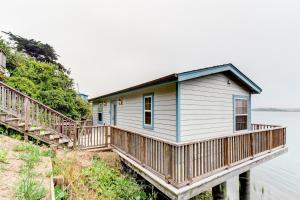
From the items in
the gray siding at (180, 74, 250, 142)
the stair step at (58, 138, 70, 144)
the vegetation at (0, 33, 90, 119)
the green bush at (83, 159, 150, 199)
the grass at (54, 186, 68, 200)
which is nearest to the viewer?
the grass at (54, 186, 68, 200)

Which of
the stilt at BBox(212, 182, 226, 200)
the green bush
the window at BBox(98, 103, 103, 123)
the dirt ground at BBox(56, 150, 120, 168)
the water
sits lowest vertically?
the water

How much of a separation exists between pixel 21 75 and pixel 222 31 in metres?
20.3

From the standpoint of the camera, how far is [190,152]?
4.64 m

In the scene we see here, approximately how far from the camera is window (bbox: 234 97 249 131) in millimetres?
8859

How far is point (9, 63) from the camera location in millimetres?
16641

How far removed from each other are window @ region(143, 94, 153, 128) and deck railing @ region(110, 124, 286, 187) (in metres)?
1.38

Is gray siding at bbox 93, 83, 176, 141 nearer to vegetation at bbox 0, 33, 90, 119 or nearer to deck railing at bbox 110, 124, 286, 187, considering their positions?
deck railing at bbox 110, 124, 286, 187

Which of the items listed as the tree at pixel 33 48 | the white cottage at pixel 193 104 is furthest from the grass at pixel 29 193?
the tree at pixel 33 48

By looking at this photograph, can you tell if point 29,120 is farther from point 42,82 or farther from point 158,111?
point 42,82

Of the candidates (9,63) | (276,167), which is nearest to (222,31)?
(276,167)

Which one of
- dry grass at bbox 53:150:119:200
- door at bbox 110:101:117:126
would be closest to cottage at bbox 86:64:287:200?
dry grass at bbox 53:150:119:200

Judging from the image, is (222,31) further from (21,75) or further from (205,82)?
(21,75)

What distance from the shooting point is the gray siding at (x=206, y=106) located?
6.64 metres

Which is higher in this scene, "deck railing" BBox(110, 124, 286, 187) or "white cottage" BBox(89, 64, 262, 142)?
"white cottage" BBox(89, 64, 262, 142)
